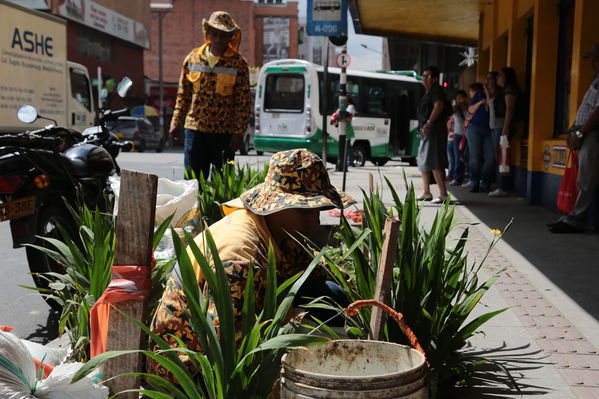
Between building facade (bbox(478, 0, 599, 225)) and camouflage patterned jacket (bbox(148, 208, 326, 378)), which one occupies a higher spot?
building facade (bbox(478, 0, 599, 225))

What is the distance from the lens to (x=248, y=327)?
2.42 m

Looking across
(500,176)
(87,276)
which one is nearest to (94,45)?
(500,176)

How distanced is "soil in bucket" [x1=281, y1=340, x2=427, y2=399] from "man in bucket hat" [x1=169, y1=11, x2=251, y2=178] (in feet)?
13.5

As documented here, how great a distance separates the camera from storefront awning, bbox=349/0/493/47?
15984 millimetres

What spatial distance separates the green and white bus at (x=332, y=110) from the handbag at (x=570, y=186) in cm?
1450

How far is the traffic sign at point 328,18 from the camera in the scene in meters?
14.6

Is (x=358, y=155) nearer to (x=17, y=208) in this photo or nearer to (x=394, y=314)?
A: (x=17, y=208)

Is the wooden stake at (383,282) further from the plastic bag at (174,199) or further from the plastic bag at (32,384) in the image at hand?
the plastic bag at (174,199)

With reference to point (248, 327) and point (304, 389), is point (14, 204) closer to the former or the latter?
point (248, 327)

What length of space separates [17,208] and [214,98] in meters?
2.23

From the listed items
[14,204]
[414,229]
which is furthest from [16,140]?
[414,229]

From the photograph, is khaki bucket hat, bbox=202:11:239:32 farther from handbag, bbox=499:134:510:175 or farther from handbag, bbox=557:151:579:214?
handbag, bbox=499:134:510:175

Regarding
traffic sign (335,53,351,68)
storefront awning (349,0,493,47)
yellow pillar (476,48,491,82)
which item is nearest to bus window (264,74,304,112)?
storefront awning (349,0,493,47)

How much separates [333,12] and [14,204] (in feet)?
35.0
